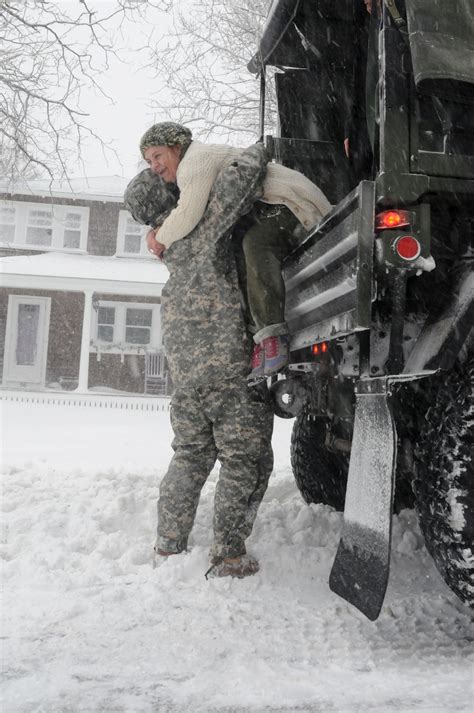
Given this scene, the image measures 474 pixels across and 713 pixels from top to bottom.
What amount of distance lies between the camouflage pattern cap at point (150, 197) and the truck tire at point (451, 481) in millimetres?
1897

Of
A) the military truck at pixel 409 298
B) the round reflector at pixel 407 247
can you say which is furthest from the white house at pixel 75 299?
the round reflector at pixel 407 247

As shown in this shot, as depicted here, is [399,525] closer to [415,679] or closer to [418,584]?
[418,584]

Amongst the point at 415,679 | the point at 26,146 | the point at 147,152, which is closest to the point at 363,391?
the point at 415,679

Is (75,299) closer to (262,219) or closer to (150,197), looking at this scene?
(150,197)

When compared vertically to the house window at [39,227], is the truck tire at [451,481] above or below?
below

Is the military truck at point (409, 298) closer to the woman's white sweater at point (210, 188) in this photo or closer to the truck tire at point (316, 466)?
the woman's white sweater at point (210, 188)

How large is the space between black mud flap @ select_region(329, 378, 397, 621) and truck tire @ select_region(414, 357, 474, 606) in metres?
0.19

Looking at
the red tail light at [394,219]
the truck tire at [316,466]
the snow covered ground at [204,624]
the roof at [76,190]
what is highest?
the roof at [76,190]

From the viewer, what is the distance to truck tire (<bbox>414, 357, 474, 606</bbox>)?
7.52 ft

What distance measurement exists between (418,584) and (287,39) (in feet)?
10.5

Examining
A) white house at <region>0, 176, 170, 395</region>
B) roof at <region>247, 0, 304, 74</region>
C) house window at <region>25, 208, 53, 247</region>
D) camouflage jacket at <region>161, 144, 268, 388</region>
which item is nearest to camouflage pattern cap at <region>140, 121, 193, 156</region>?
camouflage jacket at <region>161, 144, 268, 388</region>

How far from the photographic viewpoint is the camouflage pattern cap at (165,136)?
3490mm

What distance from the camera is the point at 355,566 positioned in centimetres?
250

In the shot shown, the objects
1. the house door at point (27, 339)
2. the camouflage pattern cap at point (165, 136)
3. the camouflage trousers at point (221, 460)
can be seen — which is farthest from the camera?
the house door at point (27, 339)
